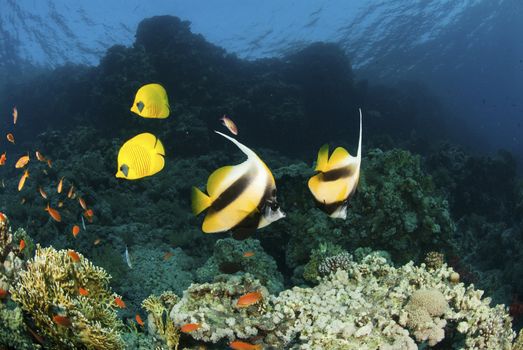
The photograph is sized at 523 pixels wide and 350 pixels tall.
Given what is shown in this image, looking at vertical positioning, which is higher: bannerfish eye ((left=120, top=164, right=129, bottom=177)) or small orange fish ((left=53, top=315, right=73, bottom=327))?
bannerfish eye ((left=120, top=164, right=129, bottom=177))

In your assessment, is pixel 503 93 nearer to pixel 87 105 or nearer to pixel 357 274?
pixel 87 105

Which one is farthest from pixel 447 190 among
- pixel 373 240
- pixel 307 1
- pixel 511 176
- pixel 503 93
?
pixel 503 93

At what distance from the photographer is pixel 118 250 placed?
8.27m

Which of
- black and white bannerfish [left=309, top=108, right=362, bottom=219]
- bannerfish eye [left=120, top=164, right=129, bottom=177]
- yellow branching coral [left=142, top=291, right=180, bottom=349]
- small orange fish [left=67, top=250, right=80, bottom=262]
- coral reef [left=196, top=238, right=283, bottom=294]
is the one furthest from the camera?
coral reef [left=196, top=238, right=283, bottom=294]

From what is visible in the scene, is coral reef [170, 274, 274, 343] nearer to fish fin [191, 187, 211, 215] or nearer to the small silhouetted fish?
the small silhouetted fish

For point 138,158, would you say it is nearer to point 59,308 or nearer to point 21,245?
point 59,308

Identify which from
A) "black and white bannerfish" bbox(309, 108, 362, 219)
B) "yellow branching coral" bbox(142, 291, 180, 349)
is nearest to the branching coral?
"yellow branching coral" bbox(142, 291, 180, 349)

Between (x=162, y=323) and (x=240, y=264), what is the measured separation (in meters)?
3.01

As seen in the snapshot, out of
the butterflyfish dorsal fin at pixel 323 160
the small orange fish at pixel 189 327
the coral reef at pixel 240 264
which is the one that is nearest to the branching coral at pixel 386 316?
the small orange fish at pixel 189 327

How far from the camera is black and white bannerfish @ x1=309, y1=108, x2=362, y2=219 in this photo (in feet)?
6.48

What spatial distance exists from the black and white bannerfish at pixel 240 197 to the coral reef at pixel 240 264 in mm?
5227

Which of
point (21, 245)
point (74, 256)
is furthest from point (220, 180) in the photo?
point (21, 245)

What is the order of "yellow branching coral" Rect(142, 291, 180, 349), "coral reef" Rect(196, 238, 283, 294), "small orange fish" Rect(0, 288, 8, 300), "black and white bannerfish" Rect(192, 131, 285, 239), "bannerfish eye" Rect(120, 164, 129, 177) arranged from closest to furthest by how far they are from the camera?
"black and white bannerfish" Rect(192, 131, 285, 239) → "bannerfish eye" Rect(120, 164, 129, 177) → "small orange fish" Rect(0, 288, 8, 300) → "yellow branching coral" Rect(142, 291, 180, 349) → "coral reef" Rect(196, 238, 283, 294)

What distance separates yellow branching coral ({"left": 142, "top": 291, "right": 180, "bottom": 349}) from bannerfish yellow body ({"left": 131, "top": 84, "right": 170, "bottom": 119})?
2.23 m
